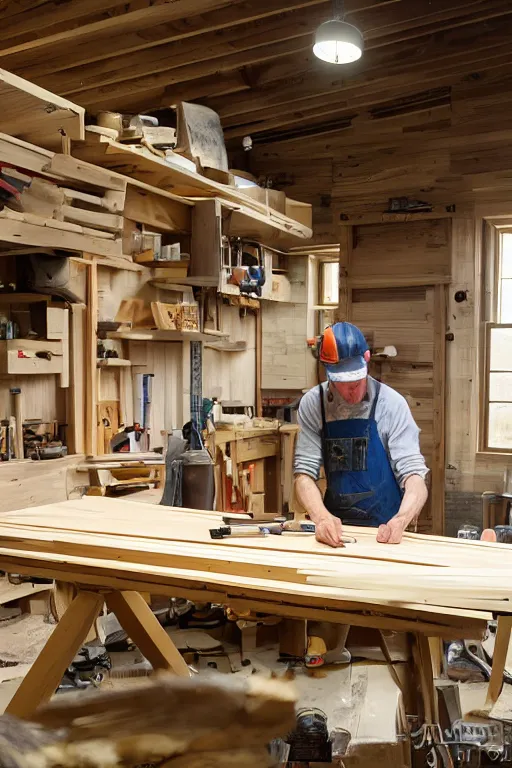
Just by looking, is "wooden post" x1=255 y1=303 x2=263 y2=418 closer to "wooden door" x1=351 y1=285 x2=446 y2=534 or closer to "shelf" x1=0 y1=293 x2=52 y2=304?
"wooden door" x1=351 y1=285 x2=446 y2=534

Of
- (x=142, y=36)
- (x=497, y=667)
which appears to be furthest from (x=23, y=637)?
(x=142, y=36)

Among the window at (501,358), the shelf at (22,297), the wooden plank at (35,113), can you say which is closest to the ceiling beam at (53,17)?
the wooden plank at (35,113)

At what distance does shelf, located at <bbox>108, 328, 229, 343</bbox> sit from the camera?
15.8 ft

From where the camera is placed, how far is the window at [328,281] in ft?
24.0

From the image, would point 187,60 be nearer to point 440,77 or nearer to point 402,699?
point 440,77

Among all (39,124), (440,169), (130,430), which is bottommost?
(130,430)

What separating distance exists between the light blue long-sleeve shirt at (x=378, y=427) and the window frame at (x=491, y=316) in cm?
323

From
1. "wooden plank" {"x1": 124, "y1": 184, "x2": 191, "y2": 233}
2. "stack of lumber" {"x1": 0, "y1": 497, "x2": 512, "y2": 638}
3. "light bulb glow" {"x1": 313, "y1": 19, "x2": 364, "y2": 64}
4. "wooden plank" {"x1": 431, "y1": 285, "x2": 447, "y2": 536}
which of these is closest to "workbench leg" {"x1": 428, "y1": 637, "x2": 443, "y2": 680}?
"stack of lumber" {"x1": 0, "y1": 497, "x2": 512, "y2": 638}

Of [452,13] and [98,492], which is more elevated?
[452,13]

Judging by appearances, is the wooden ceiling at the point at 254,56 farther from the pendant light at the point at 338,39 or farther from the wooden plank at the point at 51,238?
the wooden plank at the point at 51,238

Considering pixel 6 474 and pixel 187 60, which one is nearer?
pixel 6 474

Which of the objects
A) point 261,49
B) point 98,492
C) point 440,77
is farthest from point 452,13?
point 98,492

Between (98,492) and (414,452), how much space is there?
70.8 inches

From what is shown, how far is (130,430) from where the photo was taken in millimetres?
4766
